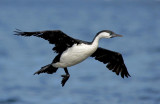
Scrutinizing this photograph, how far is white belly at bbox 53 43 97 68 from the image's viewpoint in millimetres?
13766

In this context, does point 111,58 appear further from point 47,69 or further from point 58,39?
point 58,39

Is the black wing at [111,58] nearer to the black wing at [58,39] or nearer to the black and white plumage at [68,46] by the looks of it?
the black and white plumage at [68,46]

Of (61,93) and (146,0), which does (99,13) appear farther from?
(61,93)

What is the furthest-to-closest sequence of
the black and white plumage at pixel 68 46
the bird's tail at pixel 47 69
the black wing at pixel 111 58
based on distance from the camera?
1. the black wing at pixel 111 58
2. the bird's tail at pixel 47 69
3. the black and white plumage at pixel 68 46

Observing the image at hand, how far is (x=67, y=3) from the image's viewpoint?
4525 centimetres

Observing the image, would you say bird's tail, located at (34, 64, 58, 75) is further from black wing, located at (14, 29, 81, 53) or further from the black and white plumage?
black wing, located at (14, 29, 81, 53)

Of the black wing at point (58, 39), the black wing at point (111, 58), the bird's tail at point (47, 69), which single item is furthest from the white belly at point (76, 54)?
the black wing at point (111, 58)

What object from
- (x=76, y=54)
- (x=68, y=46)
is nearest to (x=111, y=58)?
(x=68, y=46)

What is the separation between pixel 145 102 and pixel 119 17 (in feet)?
57.5

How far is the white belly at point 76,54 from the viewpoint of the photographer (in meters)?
13.8

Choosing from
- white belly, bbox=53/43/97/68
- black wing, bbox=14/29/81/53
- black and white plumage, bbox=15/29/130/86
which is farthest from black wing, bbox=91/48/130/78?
white belly, bbox=53/43/97/68

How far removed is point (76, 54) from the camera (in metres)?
13.9

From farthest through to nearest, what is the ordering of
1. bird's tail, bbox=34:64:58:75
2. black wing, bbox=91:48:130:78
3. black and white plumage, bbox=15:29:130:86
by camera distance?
black wing, bbox=91:48:130:78, bird's tail, bbox=34:64:58:75, black and white plumage, bbox=15:29:130:86

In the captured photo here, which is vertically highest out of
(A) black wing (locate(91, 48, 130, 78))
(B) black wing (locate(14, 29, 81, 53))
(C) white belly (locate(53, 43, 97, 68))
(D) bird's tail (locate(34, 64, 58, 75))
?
(A) black wing (locate(91, 48, 130, 78))
